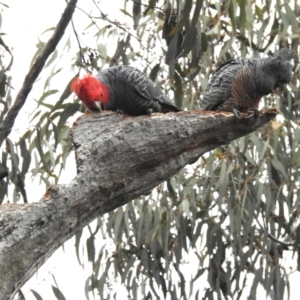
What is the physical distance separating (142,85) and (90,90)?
1.44 feet

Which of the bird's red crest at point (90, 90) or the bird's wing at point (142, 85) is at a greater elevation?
the bird's wing at point (142, 85)

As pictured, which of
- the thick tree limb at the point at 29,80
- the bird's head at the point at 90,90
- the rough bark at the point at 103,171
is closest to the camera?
the rough bark at the point at 103,171

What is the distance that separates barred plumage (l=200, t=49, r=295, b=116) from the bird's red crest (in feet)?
2.05

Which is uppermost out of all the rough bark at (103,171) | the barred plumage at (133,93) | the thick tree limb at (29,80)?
the barred plumage at (133,93)

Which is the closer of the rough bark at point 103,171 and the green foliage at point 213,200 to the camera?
the rough bark at point 103,171

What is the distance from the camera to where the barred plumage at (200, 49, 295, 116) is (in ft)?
15.5

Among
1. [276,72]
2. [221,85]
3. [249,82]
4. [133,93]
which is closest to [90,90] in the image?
[133,93]

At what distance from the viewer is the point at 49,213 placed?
10.9 ft

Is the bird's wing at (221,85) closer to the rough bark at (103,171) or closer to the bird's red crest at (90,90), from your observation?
the bird's red crest at (90,90)

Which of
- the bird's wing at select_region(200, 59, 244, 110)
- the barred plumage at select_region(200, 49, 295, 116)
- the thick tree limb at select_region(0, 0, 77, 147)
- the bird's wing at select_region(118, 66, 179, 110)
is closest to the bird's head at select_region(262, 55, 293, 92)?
the barred plumage at select_region(200, 49, 295, 116)

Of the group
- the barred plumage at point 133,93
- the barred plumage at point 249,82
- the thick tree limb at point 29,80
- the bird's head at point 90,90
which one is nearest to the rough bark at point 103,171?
the thick tree limb at point 29,80

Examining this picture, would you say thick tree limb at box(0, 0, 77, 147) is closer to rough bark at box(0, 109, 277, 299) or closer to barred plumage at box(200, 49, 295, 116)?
rough bark at box(0, 109, 277, 299)

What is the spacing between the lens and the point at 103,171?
3482 millimetres

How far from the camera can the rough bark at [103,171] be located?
3289 mm
